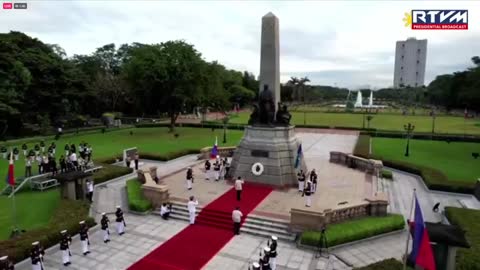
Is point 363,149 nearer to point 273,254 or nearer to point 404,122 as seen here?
point 273,254

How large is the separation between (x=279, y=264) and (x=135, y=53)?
39.5m

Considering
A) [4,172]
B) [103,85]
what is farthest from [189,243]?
[103,85]

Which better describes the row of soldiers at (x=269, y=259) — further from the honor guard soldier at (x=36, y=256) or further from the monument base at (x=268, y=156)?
the monument base at (x=268, y=156)

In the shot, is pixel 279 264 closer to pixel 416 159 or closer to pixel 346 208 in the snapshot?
pixel 346 208

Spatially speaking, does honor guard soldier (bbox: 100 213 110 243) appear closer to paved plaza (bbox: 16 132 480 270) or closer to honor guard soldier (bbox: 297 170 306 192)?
paved plaza (bbox: 16 132 480 270)

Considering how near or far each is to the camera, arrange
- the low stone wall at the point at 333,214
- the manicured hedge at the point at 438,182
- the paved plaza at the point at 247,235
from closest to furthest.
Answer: the paved plaza at the point at 247,235 < the low stone wall at the point at 333,214 < the manicured hedge at the point at 438,182

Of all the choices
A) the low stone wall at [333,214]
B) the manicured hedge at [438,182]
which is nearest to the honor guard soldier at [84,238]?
the low stone wall at [333,214]

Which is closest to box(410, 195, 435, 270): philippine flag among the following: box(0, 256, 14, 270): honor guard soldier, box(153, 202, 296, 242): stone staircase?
box(153, 202, 296, 242): stone staircase

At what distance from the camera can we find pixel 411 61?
14688 cm

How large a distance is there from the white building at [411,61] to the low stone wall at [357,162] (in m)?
132

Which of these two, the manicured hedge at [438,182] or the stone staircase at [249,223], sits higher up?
the manicured hedge at [438,182]

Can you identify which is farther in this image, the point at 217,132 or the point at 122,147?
the point at 217,132

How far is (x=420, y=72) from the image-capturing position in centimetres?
14412

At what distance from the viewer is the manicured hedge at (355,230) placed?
13383 mm
